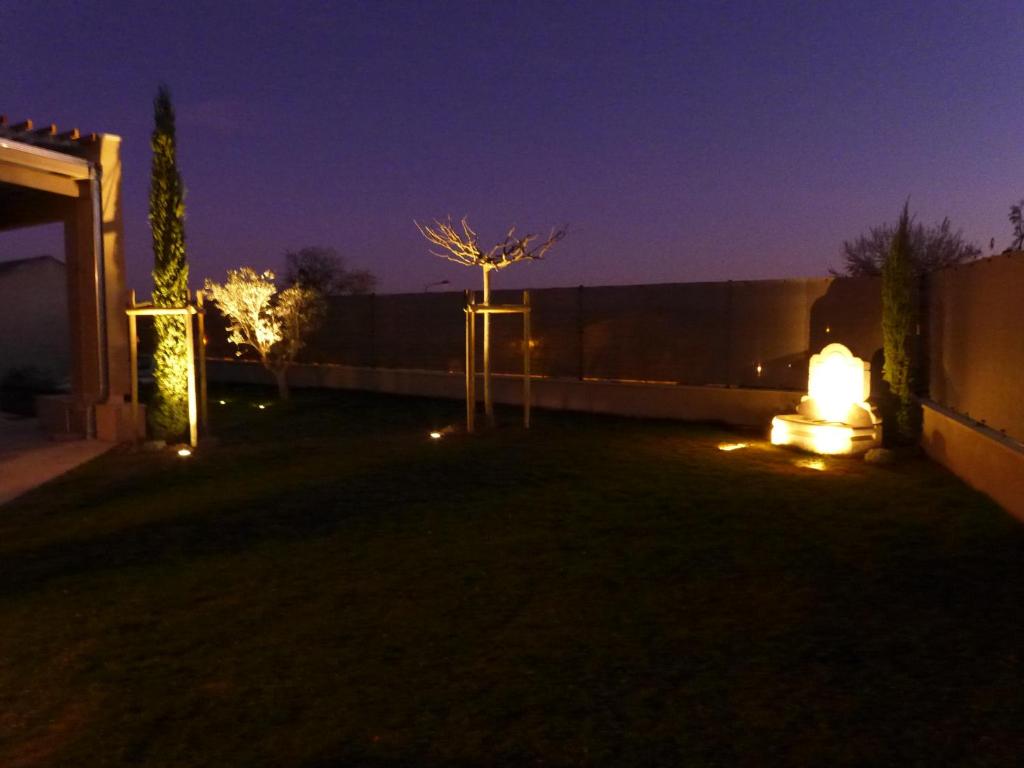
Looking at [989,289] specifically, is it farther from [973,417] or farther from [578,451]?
[578,451]

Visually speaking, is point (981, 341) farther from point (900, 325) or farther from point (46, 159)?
point (46, 159)

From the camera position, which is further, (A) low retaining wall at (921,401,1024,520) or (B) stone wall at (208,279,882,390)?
(B) stone wall at (208,279,882,390)

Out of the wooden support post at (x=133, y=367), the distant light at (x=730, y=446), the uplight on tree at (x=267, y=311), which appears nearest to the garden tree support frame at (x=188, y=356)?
the wooden support post at (x=133, y=367)

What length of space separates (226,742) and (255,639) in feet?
3.78

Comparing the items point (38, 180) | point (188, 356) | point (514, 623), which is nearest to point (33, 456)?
point (188, 356)

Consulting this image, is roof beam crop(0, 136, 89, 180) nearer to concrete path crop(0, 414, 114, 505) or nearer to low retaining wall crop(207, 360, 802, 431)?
concrete path crop(0, 414, 114, 505)

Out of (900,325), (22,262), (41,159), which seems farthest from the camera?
(22,262)

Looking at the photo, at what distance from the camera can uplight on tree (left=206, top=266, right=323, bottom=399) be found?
16844 mm

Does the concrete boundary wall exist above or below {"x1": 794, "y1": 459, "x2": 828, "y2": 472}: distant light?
above

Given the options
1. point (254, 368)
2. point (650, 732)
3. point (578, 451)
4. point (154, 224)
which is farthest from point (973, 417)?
point (254, 368)

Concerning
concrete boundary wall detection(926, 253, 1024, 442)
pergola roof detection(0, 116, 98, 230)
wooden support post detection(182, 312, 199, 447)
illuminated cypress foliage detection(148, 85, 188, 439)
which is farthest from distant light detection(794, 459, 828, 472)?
pergola roof detection(0, 116, 98, 230)

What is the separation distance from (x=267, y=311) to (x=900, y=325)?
11.9 metres

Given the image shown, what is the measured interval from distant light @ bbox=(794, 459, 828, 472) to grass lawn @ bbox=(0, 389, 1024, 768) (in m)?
0.44

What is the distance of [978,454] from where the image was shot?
812 centimetres
